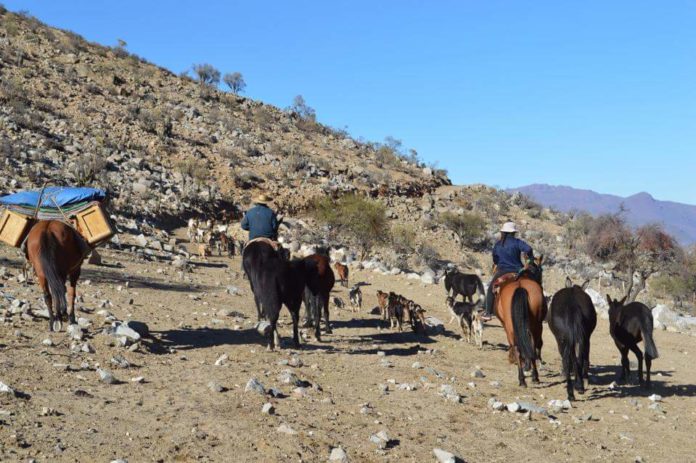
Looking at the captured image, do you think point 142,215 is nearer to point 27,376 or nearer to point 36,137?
point 36,137

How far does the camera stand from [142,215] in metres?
25.2

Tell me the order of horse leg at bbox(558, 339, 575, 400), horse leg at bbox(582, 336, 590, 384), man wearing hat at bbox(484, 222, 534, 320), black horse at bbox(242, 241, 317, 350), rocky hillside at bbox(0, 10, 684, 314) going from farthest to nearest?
rocky hillside at bbox(0, 10, 684, 314)
man wearing hat at bbox(484, 222, 534, 320)
black horse at bbox(242, 241, 317, 350)
horse leg at bbox(582, 336, 590, 384)
horse leg at bbox(558, 339, 575, 400)

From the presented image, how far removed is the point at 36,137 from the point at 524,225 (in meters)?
31.0

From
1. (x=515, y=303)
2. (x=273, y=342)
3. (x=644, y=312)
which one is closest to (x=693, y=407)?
(x=644, y=312)

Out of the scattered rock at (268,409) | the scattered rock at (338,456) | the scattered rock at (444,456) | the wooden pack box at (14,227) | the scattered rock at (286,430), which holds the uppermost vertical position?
the wooden pack box at (14,227)

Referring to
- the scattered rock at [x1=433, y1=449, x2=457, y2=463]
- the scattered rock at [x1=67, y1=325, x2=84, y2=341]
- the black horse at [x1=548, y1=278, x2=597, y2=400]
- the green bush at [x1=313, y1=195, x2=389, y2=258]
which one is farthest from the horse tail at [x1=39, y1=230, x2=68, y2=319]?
the green bush at [x1=313, y1=195, x2=389, y2=258]

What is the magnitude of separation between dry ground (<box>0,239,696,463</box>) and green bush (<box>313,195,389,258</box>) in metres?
16.3

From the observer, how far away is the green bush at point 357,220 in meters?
28.6

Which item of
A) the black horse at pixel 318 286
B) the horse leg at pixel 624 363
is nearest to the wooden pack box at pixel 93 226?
the black horse at pixel 318 286

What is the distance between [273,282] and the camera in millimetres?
9883

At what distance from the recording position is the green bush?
93.7 ft

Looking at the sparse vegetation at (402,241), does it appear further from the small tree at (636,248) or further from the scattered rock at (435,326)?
the scattered rock at (435,326)

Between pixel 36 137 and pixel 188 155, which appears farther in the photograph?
pixel 188 155

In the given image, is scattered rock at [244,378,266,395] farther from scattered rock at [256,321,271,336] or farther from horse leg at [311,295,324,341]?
horse leg at [311,295,324,341]
